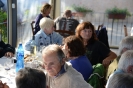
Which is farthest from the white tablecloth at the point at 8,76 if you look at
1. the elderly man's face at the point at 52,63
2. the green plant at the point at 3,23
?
the green plant at the point at 3,23

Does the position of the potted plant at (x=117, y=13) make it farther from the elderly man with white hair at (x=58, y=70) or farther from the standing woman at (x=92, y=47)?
the elderly man with white hair at (x=58, y=70)

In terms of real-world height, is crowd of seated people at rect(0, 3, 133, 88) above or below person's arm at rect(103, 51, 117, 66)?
above

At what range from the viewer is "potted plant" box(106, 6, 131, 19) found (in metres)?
5.46

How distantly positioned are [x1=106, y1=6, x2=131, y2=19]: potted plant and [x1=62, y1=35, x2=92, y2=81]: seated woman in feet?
12.2

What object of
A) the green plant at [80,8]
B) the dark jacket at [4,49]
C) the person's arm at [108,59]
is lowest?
the person's arm at [108,59]

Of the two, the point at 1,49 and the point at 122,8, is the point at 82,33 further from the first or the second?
the point at 122,8

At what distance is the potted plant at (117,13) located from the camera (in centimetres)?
546

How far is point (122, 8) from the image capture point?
548 cm

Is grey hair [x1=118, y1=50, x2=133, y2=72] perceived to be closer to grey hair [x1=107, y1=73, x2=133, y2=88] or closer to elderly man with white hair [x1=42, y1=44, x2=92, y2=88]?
elderly man with white hair [x1=42, y1=44, x2=92, y2=88]

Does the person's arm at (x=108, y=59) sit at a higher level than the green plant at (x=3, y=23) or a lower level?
lower

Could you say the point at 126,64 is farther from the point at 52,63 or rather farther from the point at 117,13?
the point at 117,13

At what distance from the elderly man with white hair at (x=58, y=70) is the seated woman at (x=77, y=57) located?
1.01ft

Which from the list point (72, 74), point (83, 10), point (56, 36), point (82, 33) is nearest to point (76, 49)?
point (72, 74)

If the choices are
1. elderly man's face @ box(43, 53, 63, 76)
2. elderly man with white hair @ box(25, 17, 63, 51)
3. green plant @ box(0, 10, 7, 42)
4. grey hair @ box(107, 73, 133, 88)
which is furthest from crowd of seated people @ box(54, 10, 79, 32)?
grey hair @ box(107, 73, 133, 88)
